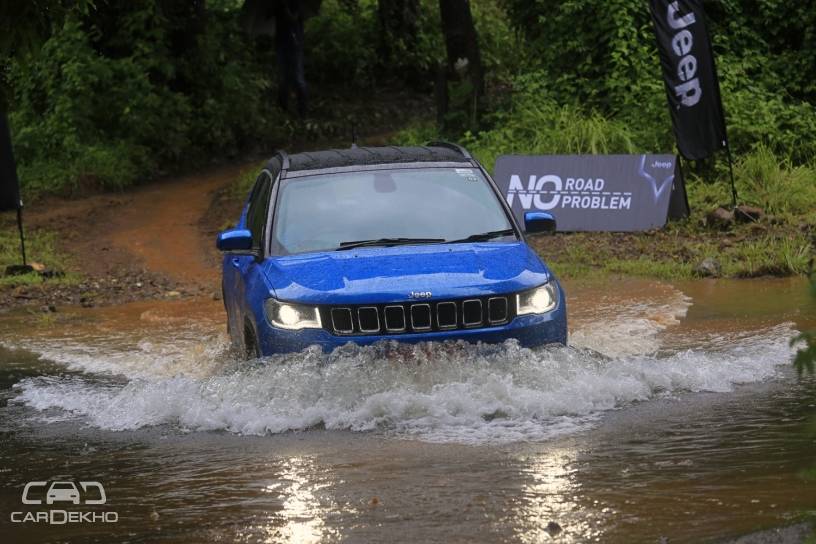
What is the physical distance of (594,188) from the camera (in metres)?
15.7

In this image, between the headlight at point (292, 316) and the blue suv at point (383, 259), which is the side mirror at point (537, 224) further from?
the headlight at point (292, 316)

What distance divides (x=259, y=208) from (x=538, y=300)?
99.1 inches

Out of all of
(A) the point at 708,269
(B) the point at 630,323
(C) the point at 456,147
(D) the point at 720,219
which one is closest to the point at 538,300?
(C) the point at 456,147

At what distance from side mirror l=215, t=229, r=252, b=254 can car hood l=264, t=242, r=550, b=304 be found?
0.83 feet

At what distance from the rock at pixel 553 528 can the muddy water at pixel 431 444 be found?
0.02 m

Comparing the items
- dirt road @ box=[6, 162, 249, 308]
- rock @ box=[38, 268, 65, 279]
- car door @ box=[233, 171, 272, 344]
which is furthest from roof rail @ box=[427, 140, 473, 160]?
rock @ box=[38, 268, 65, 279]

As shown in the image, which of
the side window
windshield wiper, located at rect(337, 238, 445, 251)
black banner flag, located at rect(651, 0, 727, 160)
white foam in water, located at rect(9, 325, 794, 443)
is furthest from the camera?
black banner flag, located at rect(651, 0, 727, 160)

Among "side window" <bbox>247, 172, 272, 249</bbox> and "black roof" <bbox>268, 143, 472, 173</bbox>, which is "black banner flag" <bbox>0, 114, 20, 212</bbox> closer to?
"side window" <bbox>247, 172, 272, 249</bbox>

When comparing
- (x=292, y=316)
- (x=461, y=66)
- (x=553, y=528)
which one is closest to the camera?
(x=553, y=528)

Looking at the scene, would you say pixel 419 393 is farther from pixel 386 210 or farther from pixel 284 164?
pixel 284 164

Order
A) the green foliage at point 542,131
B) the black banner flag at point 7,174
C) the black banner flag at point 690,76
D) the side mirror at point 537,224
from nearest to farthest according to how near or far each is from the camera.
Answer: the side mirror at point 537,224 < the black banner flag at point 7,174 < the black banner flag at point 690,76 < the green foliage at point 542,131

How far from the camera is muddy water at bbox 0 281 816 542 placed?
555cm

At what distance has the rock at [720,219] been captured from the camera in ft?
49.0
